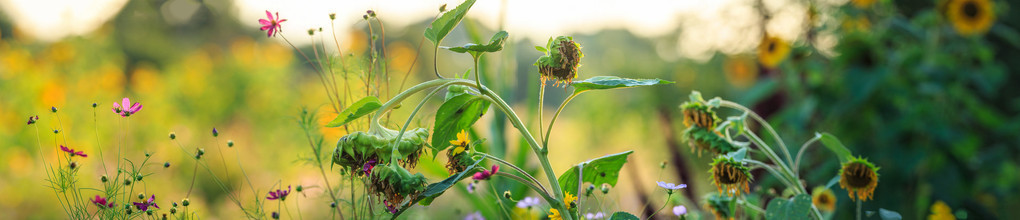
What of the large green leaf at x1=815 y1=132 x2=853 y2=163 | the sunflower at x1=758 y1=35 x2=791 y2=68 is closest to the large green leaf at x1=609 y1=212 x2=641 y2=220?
the large green leaf at x1=815 y1=132 x2=853 y2=163

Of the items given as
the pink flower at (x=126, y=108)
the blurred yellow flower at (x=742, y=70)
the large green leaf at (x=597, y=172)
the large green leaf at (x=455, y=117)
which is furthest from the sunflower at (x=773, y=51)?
the pink flower at (x=126, y=108)

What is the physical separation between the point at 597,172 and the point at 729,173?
4.9 inches

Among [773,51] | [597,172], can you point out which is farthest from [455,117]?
[773,51]

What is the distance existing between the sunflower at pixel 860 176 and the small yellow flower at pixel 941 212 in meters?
0.44

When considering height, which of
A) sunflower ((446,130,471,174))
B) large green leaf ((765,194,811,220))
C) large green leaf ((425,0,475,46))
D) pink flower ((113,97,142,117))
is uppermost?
pink flower ((113,97,142,117))

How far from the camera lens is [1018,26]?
2109 millimetres

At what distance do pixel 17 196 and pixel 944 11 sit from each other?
3.11 meters

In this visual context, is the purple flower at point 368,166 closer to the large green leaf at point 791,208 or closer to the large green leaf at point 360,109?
the large green leaf at point 360,109

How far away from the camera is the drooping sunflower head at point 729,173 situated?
22.5 inches

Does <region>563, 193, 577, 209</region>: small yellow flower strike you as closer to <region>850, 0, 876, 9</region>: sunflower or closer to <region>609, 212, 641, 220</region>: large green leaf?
<region>609, 212, 641, 220</region>: large green leaf

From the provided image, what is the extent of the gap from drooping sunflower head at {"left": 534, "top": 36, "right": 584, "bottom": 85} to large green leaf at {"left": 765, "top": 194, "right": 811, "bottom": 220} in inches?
10.7

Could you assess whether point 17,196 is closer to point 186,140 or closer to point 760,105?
point 186,140

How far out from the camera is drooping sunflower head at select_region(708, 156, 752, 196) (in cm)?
57

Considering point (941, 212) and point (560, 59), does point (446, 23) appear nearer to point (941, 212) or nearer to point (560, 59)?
point (560, 59)
